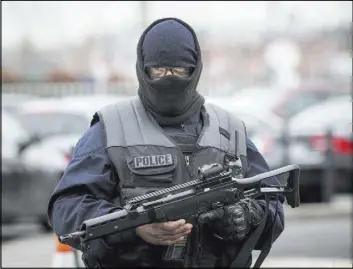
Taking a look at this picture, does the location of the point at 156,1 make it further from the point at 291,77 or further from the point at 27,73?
Result: the point at 27,73

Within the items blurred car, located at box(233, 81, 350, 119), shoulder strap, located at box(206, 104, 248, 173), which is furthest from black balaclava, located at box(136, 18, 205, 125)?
blurred car, located at box(233, 81, 350, 119)

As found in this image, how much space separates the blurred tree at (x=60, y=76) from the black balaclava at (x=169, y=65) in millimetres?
27791

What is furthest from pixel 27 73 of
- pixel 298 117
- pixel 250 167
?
pixel 250 167

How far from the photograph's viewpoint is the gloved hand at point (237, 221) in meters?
3.58

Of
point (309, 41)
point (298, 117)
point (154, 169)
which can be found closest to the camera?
point (154, 169)

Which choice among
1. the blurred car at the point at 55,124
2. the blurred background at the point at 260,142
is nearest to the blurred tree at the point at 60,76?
the blurred background at the point at 260,142

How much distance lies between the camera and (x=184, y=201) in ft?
11.5

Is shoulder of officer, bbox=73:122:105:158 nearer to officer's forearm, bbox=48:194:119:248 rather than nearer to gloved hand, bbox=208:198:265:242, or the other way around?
officer's forearm, bbox=48:194:119:248

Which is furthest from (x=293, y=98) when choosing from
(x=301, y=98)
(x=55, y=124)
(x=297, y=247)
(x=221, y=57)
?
(x=221, y=57)

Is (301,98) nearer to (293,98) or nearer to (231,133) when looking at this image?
(293,98)

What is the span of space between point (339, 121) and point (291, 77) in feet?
28.2

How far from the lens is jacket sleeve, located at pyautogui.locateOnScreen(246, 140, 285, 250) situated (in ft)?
12.4

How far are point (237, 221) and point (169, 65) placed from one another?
1.93 feet

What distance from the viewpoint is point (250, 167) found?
12.6 ft
